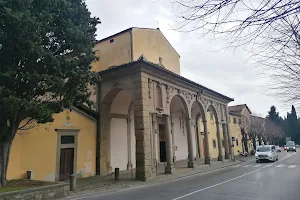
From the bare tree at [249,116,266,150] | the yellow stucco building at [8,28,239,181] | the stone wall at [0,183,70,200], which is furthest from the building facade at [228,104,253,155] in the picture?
the stone wall at [0,183,70,200]

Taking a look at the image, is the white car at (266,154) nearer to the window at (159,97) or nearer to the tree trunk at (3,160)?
the window at (159,97)

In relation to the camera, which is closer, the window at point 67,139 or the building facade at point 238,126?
the window at point 67,139

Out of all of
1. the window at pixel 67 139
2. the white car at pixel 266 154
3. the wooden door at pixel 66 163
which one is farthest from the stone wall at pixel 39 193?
the white car at pixel 266 154

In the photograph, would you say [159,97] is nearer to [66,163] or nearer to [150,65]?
[150,65]

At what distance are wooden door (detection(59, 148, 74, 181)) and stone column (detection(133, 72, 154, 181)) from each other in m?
4.64

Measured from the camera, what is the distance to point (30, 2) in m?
9.38

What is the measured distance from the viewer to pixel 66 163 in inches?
620

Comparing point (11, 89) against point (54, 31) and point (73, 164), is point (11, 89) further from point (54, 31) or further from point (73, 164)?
point (73, 164)

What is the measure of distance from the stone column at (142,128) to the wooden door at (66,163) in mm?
4644

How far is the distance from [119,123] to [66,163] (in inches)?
229

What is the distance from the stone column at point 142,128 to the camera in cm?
1443

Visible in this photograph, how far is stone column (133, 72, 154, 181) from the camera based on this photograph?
47.3ft

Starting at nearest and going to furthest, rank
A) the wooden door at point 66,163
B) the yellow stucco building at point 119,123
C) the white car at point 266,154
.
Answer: the yellow stucco building at point 119,123
the wooden door at point 66,163
the white car at point 266,154

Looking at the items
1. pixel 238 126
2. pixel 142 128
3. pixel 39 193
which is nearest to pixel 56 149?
pixel 142 128
